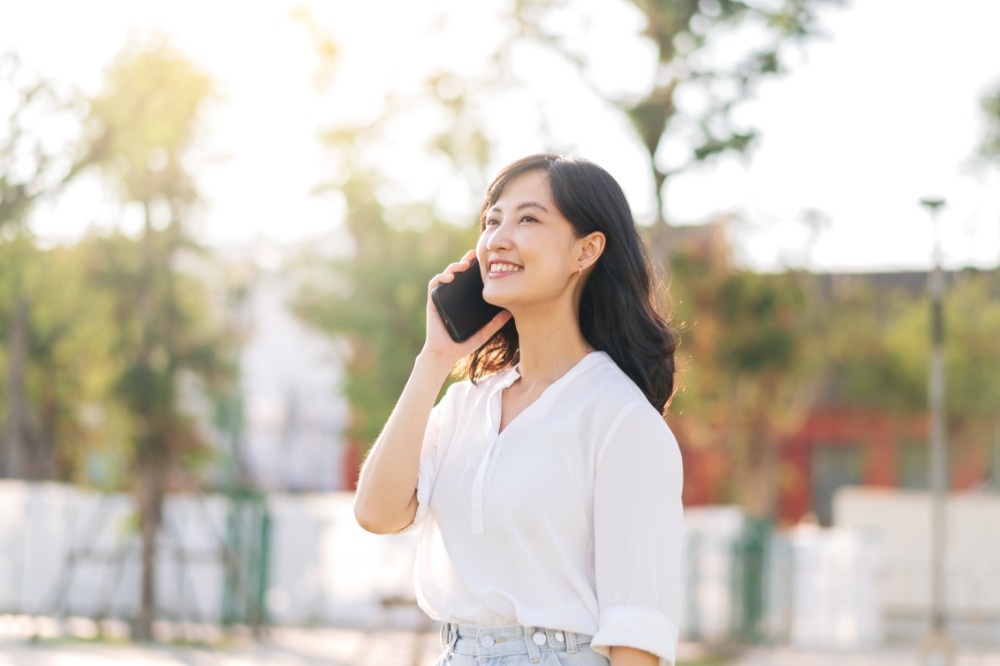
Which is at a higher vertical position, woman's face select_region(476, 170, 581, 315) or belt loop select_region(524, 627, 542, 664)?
woman's face select_region(476, 170, 581, 315)

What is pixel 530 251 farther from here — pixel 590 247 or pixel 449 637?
pixel 449 637

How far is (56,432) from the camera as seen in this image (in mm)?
29797

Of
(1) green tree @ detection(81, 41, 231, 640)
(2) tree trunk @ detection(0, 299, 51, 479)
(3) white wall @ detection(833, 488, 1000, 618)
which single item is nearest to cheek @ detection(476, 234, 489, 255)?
(1) green tree @ detection(81, 41, 231, 640)

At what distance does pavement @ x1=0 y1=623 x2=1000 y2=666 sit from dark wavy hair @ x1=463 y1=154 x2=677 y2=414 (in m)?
11.6

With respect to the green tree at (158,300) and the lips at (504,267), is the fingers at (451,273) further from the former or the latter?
the green tree at (158,300)

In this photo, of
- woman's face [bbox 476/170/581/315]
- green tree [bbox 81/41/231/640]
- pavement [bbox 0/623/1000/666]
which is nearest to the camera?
woman's face [bbox 476/170/581/315]

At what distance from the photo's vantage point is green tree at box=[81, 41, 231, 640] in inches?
631

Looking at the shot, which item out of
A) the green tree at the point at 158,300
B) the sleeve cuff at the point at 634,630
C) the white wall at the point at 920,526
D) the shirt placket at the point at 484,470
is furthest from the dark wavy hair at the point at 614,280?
the white wall at the point at 920,526

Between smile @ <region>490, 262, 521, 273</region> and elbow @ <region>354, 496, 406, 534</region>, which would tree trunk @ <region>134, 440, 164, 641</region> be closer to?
elbow @ <region>354, 496, 406, 534</region>

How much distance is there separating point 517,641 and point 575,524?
0.23 m

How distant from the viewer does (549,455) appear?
2.80 meters

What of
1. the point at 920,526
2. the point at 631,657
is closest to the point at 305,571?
the point at 920,526

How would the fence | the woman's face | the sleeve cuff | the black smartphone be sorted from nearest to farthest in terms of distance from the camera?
the sleeve cuff → the woman's face → the black smartphone → the fence

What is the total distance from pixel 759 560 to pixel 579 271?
17.6 meters
